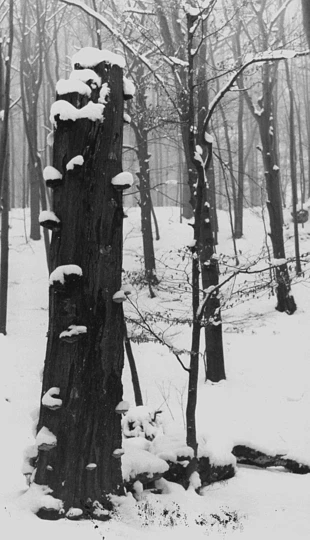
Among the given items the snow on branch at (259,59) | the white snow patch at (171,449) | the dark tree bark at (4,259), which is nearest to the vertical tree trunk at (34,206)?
the dark tree bark at (4,259)

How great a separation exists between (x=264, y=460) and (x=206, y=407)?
7.44 feet

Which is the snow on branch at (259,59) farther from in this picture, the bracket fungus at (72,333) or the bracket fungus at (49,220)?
the bracket fungus at (72,333)

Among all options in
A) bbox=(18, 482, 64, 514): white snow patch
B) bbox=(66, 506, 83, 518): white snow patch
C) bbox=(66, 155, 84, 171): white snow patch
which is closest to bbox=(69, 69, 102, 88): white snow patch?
bbox=(66, 155, 84, 171): white snow patch

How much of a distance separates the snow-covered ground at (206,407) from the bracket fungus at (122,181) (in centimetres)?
143

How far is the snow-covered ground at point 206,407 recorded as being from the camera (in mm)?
4152

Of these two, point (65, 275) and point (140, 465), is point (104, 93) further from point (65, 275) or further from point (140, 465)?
point (140, 465)

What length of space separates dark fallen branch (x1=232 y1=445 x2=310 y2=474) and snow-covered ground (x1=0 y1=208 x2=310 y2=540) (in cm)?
8

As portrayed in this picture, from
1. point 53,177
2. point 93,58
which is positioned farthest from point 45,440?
point 93,58

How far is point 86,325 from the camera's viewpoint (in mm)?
4059

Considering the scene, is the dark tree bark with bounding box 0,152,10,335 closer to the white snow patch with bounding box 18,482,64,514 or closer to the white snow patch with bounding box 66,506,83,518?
the white snow patch with bounding box 18,482,64,514

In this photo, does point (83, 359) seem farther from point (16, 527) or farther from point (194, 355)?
point (194, 355)

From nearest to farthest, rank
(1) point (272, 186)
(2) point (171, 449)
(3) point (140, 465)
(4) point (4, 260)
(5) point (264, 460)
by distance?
(3) point (140, 465), (2) point (171, 449), (5) point (264, 460), (4) point (4, 260), (1) point (272, 186)

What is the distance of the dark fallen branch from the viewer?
6.82 meters

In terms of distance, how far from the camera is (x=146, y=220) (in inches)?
596
